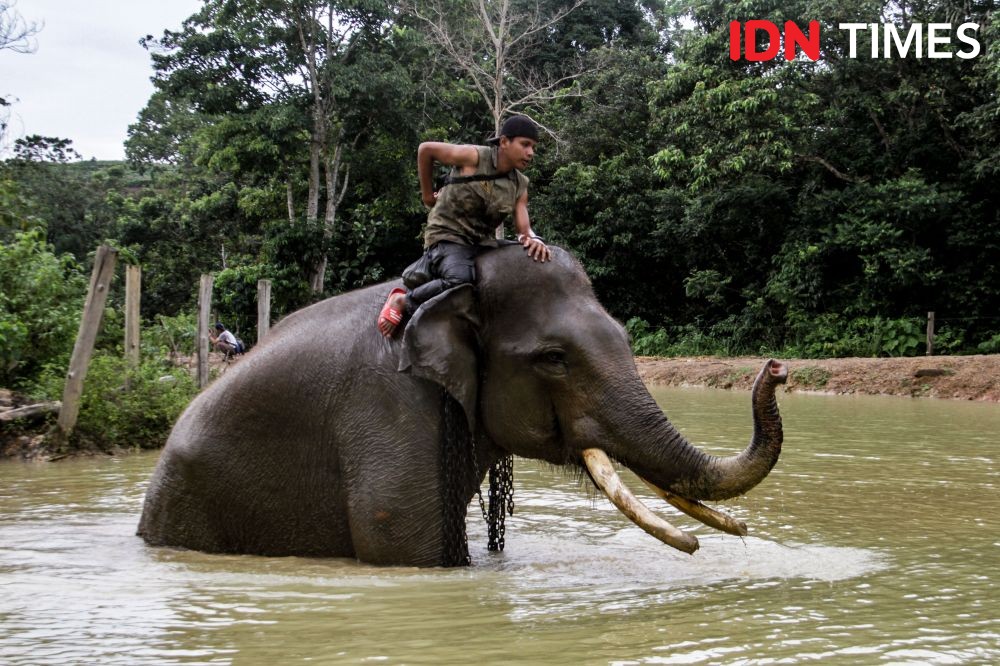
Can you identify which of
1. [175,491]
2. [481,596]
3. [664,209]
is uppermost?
[664,209]

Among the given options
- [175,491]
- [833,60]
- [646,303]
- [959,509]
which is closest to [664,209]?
[646,303]

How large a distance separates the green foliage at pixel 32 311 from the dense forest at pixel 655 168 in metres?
8.92

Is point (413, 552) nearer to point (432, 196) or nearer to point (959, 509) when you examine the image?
point (432, 196)

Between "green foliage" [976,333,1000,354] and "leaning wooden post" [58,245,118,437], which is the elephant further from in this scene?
"green foliage" [976,333,1000,354]

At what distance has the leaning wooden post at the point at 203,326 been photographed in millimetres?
13242

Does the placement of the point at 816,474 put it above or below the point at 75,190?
below

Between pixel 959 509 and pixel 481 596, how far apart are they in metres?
3.74

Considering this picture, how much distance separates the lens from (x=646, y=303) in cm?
3459

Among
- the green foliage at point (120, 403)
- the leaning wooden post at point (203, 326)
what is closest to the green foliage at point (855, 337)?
the leaning wooden post at point (203, 326)

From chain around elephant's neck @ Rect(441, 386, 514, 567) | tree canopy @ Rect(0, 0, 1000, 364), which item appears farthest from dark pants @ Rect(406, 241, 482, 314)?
tree canopy @ Rect(0, 0, 1000, 364)

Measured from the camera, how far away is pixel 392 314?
4.93m

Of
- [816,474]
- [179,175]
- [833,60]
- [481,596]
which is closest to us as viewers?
[481,596]

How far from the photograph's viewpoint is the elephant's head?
4.66 meters

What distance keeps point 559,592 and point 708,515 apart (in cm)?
72
